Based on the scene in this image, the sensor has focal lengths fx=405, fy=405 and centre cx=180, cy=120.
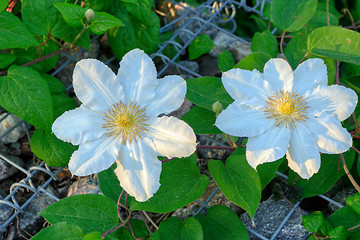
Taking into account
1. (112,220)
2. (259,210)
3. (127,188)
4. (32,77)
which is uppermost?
(32,77)

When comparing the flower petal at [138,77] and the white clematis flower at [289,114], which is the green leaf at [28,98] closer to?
the flower petal at [138,77]

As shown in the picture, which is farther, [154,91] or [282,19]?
[282,19]

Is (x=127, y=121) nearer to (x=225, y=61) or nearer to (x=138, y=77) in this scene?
(x=138, y=77)

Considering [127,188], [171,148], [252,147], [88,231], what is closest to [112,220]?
[88,231]

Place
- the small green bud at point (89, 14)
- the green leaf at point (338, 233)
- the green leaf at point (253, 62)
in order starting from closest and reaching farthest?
the green leaf at point (338, 233) < the green leaf at point (253, 62) < the small green bud at point (89, 14)

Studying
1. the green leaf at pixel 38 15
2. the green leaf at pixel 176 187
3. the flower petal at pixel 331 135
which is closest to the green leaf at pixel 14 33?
the green leaf at pixel 38 15

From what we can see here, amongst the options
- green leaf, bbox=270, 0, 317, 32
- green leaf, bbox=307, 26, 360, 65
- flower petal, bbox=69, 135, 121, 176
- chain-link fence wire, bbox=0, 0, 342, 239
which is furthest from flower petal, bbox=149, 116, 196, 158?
green leaf, bbox=270, 0, 317, 32

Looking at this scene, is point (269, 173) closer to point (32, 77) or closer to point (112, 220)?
point (112, 220)

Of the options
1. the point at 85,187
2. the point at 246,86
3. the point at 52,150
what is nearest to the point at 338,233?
the point at 246,86
